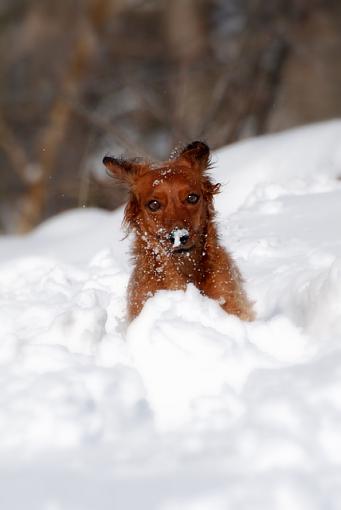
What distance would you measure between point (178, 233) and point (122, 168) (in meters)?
0.64

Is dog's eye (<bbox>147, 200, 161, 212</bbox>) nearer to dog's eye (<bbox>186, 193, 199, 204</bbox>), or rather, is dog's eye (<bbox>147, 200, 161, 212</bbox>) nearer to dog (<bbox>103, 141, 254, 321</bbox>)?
dog (<bbox>103, 141, 254, 321</bbox>)

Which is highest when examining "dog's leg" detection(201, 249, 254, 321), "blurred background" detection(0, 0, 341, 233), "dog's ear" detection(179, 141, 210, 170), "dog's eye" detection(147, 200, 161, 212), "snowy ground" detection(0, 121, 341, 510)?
"blurred background" detection(0, 0, 341, 233)

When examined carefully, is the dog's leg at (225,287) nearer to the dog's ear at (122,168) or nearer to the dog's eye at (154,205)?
the dog's eye at (154,205)

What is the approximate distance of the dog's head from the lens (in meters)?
4.89

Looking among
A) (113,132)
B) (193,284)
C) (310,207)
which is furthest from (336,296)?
(113,132)

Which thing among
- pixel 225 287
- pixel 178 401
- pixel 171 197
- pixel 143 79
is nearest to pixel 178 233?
pixel 171 197

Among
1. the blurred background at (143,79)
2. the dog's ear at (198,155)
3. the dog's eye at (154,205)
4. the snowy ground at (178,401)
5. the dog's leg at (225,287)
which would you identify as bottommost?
the snowy ground at (178,401)

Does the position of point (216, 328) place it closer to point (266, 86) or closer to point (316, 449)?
point (316, 449)

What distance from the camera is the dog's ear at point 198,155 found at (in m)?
5.24

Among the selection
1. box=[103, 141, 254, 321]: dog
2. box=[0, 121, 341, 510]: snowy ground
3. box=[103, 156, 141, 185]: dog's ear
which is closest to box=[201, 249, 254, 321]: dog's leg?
box=[103, 141, 254, 321]: dog

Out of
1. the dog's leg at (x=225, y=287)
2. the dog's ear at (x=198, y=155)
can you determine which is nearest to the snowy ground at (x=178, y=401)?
the dog's leg at (x=225, y=287)

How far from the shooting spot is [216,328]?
4.43 metres

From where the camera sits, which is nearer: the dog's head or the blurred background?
the dog's head

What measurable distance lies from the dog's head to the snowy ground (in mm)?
351
